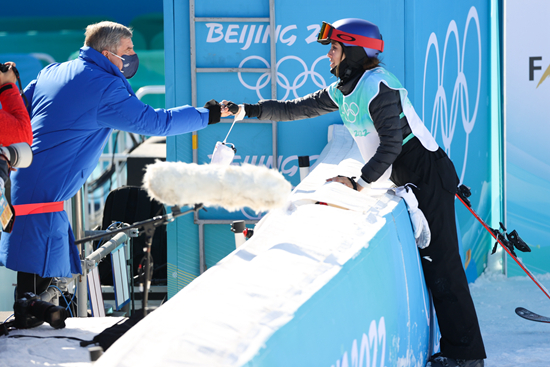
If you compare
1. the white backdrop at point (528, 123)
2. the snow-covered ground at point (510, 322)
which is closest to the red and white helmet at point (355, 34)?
the snow-covered ground at point (510, 322)

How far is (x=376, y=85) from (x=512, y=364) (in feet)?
5.95

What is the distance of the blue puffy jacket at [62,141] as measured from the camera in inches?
82.3

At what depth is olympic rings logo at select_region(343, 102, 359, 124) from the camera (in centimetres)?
246

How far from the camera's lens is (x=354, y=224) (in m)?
1.84

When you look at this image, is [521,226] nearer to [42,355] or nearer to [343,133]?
[343,133]

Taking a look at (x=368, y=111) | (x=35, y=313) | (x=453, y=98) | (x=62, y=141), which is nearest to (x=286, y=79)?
(x=453, y=98)

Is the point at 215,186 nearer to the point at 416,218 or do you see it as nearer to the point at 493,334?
the point at 416,218

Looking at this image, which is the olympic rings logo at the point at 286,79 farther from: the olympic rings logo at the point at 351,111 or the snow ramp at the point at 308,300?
the snow ramp at the point at 308,300

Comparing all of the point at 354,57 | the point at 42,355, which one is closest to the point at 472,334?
the point at 354,57

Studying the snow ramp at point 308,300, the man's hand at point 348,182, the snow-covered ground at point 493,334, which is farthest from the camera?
the man's hand at point 348,182

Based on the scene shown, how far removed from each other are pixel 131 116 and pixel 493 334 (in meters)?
2.79

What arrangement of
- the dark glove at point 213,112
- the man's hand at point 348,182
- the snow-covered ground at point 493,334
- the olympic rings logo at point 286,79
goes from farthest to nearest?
the olympic rings logo at point 286,79, the dark glove at point 213,112, the man's hand at point 348,182, the snow-covered ground at point 493,334

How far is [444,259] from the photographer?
2.43 meters

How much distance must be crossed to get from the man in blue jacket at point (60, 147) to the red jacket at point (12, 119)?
19 centimetres
